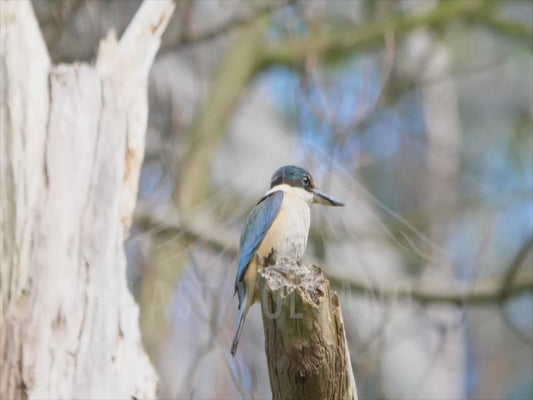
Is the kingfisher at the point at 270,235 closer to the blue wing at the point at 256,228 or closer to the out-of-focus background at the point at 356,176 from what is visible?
the blue wing at the point at 256,228

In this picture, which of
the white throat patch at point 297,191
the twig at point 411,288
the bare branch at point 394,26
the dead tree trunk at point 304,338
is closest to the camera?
the dead tree trunk at point 304,338

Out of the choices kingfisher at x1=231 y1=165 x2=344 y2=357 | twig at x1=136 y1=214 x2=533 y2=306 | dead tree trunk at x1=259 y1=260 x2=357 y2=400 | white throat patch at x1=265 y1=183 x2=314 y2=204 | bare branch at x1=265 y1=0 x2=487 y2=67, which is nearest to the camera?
dead tree trunk at x1=259 y1=260 x2=357 y2=400

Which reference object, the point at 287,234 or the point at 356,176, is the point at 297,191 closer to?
the point at 287,234

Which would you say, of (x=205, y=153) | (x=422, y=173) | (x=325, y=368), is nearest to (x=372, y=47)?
(x=205, y=153)

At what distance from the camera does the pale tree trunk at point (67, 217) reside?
132 inches

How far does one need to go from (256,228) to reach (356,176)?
4223 mm

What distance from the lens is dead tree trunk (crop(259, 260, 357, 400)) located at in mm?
2430

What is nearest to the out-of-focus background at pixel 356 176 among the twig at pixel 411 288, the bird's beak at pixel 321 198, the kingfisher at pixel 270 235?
the twig at pixel 411 288

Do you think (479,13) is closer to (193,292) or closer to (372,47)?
(372,47)

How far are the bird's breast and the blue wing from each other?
2cm

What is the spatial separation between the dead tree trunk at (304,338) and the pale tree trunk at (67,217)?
1109 millimetres

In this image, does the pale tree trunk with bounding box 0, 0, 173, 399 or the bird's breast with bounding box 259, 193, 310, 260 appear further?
the bird's breast with bounding box 259, 193, 310, 260

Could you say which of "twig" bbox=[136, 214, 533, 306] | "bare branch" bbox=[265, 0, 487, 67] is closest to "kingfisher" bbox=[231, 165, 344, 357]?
"twig" bbox=[136, 214, 533, 306]

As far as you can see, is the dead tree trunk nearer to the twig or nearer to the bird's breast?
the bird's breast
